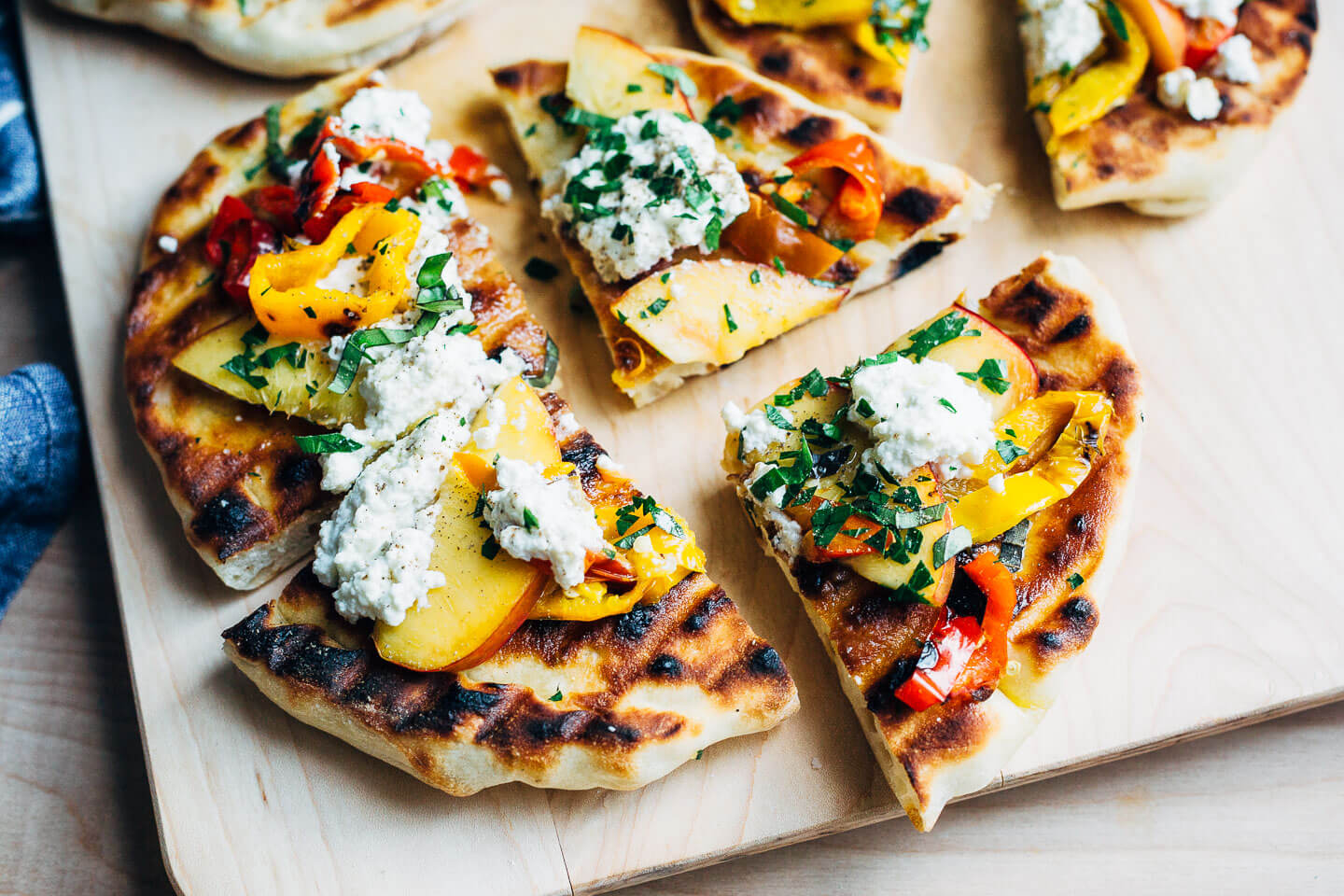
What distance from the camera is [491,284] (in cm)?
446

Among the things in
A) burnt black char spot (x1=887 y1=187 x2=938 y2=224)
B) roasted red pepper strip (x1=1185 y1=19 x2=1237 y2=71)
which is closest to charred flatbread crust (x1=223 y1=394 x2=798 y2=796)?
burnt black char spot (x1=887 y1=187 x2=938 y2=224)

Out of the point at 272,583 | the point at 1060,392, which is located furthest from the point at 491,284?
the point at 1060,392

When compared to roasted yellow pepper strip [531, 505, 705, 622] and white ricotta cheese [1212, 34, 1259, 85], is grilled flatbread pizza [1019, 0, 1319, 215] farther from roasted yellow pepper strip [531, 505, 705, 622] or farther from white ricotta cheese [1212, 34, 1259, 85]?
roasted yellow pepper strip [531, 505, 705, 622]

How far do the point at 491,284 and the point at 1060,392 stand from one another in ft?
7.57

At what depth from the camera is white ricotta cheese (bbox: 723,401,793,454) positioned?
4.07m

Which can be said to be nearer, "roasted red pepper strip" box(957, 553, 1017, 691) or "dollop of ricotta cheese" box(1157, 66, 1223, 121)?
"roasted red pepper strip" box(957, 553, 1017, 691)

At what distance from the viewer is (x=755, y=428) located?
4.09 metres

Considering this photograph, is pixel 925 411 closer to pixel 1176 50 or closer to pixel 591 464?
pixel 591 464

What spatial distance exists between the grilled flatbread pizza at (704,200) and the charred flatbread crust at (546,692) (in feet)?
3.64

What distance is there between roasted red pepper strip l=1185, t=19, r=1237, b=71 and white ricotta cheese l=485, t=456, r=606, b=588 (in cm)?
347

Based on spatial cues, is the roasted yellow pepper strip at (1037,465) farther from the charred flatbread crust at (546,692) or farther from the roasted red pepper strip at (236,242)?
the roasted red pepper strip at (236,242)

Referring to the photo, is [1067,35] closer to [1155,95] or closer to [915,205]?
[1155,95]

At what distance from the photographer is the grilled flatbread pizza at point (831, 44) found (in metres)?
4.91

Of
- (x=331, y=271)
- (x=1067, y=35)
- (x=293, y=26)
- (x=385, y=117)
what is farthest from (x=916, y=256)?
(x=293, y=26)
